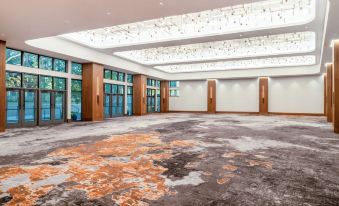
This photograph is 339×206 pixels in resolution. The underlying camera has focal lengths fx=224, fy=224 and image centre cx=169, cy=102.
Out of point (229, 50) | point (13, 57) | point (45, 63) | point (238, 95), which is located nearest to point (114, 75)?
point (45, 63)

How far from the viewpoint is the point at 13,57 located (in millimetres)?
13148

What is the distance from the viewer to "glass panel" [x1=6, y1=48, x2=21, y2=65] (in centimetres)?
1285

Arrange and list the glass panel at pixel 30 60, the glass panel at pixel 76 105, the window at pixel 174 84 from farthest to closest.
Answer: the window at pixel 174 84
the glass panel at pixel 76 105
the glass panel at pixel 30 60

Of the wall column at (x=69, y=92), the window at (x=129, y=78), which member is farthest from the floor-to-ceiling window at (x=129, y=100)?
the wall column at (x=69, y=92)

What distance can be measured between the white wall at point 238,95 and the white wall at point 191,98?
2097 millimetres

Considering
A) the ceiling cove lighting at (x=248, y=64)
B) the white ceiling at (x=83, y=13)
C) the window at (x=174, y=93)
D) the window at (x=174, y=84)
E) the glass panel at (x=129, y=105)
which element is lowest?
the glass panel at (x=129, y=105)

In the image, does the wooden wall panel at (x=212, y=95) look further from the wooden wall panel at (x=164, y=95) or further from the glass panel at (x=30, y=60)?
the glass panel at (x=30, y=60)

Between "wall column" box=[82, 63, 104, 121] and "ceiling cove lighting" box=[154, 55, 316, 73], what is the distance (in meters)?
11.2

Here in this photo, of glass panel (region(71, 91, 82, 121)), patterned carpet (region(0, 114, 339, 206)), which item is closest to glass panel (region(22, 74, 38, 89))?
glass panel (region(71, 91, 82, 121))

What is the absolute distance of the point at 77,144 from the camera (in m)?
7.77

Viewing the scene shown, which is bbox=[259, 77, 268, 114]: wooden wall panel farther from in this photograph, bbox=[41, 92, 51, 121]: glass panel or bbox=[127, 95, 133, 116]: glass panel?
bbox=[41, 92, 51, 121]: glass panel

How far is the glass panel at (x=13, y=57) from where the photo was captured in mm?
12852

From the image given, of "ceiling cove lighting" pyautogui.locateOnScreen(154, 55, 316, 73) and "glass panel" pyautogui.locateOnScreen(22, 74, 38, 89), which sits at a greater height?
"ceiling cove lighting" pyautogui.locateOnScreen(154, 55, 316, 73)

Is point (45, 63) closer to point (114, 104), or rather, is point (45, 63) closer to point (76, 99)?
point (76, 99)
